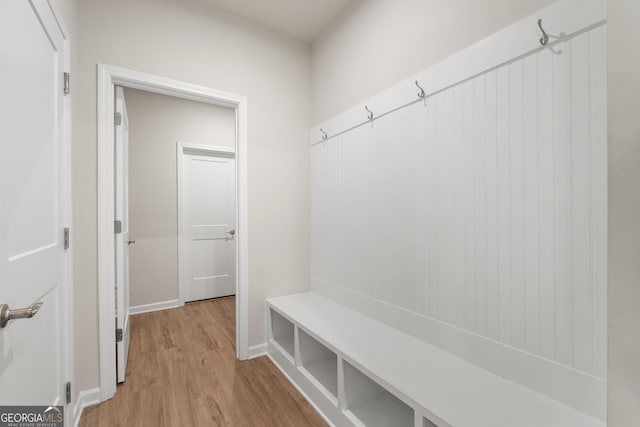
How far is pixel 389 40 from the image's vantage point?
184cm

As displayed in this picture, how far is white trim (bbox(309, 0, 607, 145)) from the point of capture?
102 cm

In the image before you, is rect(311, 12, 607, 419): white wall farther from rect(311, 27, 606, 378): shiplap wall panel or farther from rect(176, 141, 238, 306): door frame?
rect(176, 141, 238, 306): door frame

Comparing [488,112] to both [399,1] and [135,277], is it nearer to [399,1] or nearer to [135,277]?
[399,1]

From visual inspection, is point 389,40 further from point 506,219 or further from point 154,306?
point 154,306

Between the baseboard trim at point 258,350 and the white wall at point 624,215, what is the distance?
85.3 inches

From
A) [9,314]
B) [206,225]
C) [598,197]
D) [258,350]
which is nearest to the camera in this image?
[9,314]

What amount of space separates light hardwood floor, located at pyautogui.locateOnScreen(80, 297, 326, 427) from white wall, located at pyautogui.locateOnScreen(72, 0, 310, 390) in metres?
0.25

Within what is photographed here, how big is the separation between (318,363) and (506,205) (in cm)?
154

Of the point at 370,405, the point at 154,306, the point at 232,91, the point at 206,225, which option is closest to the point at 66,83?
the point at 232,91

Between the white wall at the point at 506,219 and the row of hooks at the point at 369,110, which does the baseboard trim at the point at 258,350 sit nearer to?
the white wall at the point at 506,219

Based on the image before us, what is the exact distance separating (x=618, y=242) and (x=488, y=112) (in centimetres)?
79

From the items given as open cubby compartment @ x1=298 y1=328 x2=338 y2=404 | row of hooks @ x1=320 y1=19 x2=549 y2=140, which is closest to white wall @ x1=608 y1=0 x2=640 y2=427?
row of hooks @ x1=320 y1=19 x2=549 y2=140

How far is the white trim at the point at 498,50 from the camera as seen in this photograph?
102 centimetres

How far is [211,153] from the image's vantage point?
12.8 feet
